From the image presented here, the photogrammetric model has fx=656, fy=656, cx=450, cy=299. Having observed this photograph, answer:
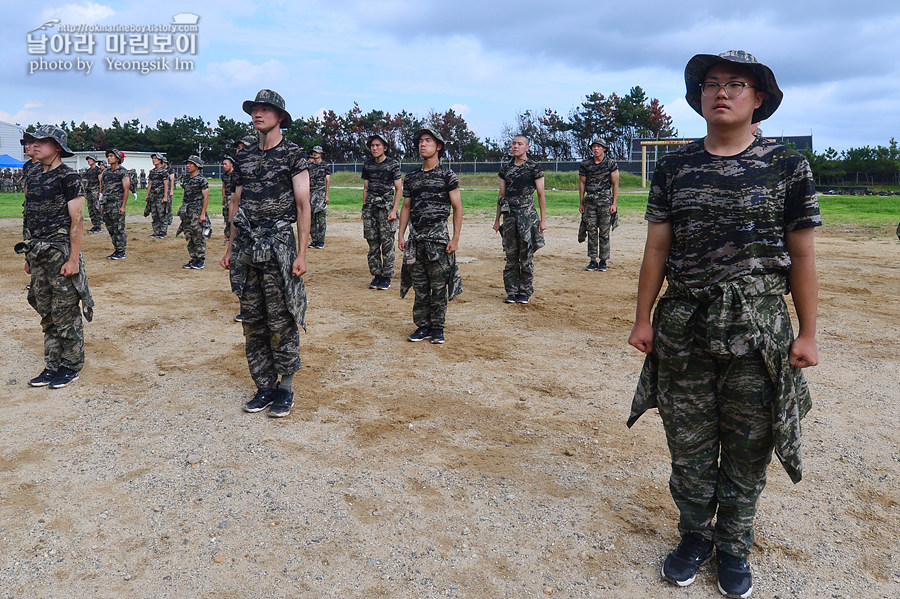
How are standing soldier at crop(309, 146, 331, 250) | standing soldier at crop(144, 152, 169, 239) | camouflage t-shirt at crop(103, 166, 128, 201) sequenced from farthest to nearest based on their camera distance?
standing soldier at crop(144, 152, 169, 239) → standing soldier at crop(309, 146, 331, 250) → camouflage t-shirt at crop(103, 166, 128, 201)

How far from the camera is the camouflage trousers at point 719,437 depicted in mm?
2643

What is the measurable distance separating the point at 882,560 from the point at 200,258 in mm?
10732

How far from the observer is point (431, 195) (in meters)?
6.57

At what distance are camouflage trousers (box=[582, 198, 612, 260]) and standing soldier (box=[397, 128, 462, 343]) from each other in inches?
185

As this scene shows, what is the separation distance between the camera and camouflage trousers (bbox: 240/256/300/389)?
15.2 feet

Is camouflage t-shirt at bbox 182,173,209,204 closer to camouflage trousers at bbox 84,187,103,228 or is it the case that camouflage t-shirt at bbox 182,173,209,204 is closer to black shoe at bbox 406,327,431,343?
camouflage trousers at bbox 84,187,103,228

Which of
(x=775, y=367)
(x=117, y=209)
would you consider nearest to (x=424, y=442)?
(x=775, y=367)

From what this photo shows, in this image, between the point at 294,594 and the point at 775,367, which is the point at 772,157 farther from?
the point at 294,594

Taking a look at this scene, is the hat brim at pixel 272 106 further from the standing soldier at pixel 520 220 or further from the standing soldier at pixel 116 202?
the standing soldier at pixel 116 202

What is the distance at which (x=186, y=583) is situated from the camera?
2818 mm

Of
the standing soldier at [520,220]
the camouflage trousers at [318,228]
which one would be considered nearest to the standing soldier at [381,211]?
the standing soldier at [520,220]

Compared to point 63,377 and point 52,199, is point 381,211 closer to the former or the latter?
point 52,199

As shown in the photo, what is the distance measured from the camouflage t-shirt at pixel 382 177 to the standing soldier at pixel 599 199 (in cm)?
305

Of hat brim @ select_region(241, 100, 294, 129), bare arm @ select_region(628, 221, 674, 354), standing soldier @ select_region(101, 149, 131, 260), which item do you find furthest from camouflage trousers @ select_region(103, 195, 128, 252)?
bare arm @ select_region(628, 221, 674, 354)
